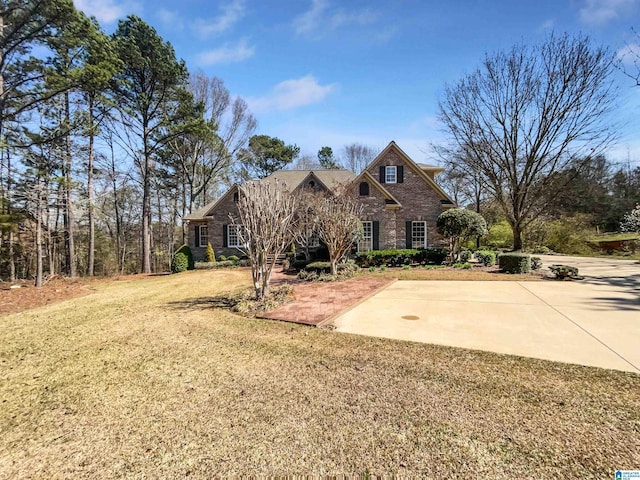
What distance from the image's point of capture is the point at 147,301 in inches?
375

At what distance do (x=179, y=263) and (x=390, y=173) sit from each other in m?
15.0

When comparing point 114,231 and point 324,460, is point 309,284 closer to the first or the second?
point 324,460

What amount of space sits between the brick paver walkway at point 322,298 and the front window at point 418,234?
7.75m

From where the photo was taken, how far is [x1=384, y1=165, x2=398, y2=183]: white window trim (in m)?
19.8

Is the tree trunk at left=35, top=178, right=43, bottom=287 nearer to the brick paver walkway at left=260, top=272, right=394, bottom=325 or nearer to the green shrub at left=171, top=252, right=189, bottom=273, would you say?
the green shrub at left=171, top=252, right=189, bottom=273

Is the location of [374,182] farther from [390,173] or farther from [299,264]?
[299,264]

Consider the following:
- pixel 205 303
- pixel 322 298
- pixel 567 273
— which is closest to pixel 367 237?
pixel 567 273

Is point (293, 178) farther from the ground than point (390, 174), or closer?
farther from the ground

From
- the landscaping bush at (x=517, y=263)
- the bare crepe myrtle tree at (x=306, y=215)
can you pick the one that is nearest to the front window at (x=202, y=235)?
the bare crepe myrtle tree at (x=306, y=215)

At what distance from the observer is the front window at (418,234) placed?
19.1 metres

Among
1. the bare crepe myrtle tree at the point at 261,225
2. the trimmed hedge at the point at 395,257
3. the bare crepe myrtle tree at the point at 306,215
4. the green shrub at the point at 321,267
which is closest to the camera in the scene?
the bare crepe myrtle tree at the point at 261,225

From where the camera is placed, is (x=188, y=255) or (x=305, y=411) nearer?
(x=305, y=411)

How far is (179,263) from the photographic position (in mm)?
18172

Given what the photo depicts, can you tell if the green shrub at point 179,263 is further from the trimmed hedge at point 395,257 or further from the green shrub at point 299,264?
the trimmed hedge at point 395,257
